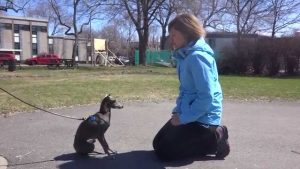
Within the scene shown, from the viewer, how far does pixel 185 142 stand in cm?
556

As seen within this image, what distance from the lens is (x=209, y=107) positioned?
538cm

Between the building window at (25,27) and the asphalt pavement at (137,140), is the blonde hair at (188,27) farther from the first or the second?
the building window at (25,27)

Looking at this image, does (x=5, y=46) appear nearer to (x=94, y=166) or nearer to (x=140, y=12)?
(x=140, y=12)

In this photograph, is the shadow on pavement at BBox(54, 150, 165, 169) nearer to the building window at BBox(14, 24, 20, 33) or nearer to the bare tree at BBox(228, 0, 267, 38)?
the bare tree at BBox(228, 0, 267, 38)

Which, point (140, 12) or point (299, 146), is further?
point (140, 12)

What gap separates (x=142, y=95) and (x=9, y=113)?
16.2 ft

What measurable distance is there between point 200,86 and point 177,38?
2.22 ft

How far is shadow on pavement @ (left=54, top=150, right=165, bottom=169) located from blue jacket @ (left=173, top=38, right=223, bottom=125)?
760 millimetres

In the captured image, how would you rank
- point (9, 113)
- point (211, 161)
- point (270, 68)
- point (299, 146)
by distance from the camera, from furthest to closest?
point (270, 68) < point (9, 113) < point (299, 146) < point (211, 161)

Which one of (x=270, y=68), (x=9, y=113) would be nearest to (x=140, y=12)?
(x=270, y=68)

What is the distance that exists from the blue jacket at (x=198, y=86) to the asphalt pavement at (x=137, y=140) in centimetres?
64

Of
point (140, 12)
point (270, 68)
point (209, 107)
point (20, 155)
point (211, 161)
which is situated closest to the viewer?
point (209, 107)

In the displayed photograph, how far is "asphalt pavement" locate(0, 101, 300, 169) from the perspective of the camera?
578 centimetres

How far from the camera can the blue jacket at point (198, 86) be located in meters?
5.28
